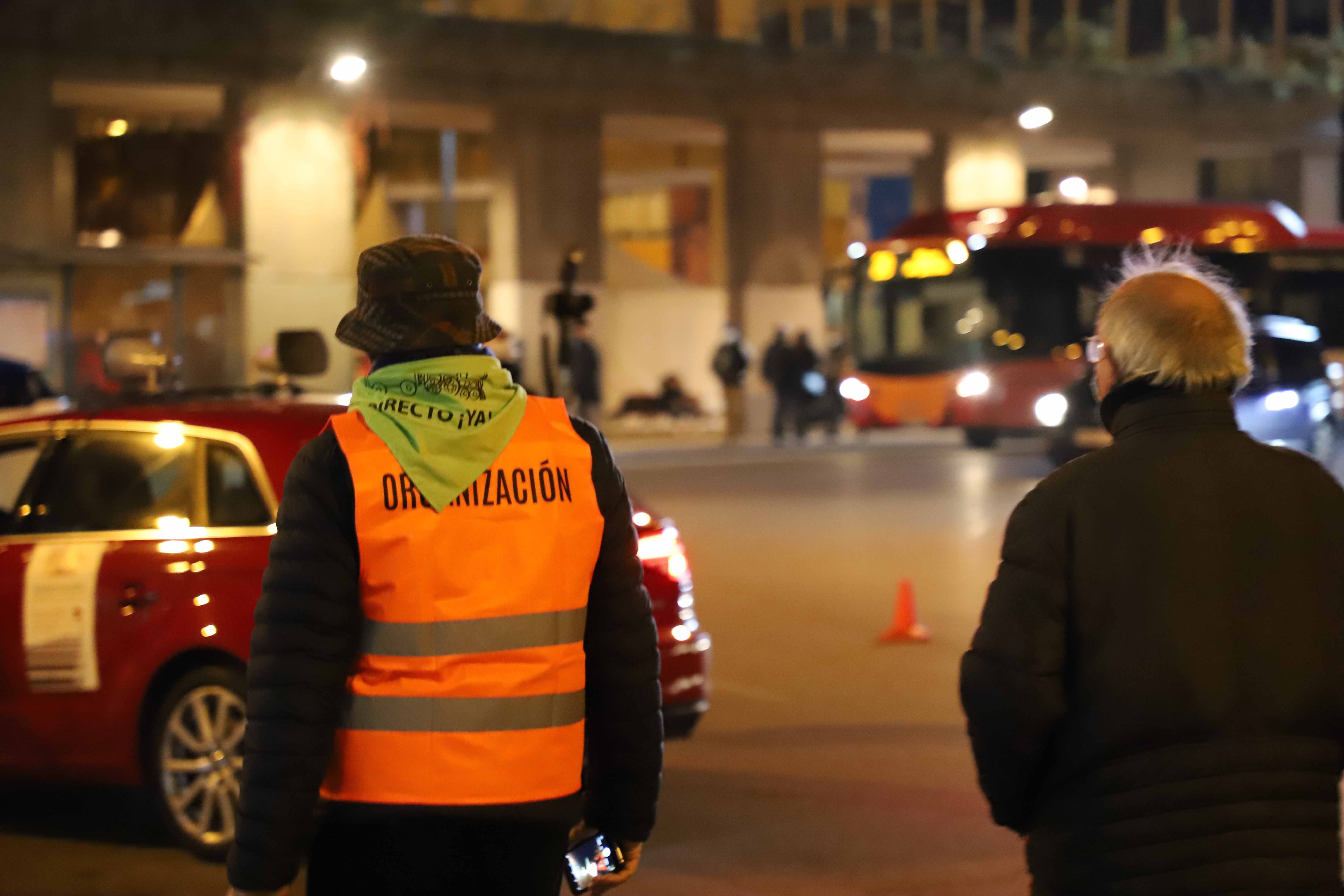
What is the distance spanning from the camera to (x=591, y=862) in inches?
124

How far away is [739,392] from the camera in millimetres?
31531

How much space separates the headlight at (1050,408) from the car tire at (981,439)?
82.8 inches

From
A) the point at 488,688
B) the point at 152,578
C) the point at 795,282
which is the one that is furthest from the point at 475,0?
the point at 488,688

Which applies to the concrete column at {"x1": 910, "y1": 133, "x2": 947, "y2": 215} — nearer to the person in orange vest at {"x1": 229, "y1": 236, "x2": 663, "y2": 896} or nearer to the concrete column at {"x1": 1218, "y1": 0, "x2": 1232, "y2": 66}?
the concrete column at {"x1": 1218, "y1": 0, "x2": 1232, "y2": 66}

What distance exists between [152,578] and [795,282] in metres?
30.9

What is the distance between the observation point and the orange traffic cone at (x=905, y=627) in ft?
36.5

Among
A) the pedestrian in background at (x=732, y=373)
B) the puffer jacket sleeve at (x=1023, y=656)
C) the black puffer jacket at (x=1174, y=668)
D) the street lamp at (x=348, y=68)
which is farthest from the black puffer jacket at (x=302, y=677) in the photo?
the pedestrian in background at (x=732, y=373)

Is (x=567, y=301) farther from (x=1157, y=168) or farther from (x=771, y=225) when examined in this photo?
(x=1157, y=168)

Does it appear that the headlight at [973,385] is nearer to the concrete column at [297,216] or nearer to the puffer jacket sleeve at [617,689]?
the concrete column at [297,216]

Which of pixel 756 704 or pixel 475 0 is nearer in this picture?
pixel 756 704

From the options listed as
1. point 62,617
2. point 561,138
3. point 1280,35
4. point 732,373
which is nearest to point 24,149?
point 561,138

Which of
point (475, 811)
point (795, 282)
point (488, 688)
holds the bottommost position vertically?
point (475, 811)

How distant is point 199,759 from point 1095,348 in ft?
13.4

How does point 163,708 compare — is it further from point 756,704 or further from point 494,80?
point 494,80
